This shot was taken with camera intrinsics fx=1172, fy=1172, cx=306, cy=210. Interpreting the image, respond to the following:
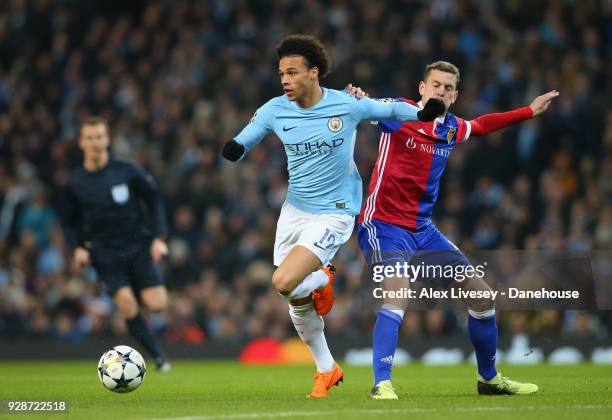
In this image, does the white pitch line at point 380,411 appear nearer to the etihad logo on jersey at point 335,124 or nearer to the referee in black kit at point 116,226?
the etihad logo on jersey at point 335,124

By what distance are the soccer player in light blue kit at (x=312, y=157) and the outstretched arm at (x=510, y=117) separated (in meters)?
0.66

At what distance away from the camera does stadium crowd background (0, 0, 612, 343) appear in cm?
1620

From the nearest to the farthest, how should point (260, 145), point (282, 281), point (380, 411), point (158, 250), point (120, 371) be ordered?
point (380, 411) → point (282, 281) → point (120, 371) → point (158, 250) → point (260, 145)

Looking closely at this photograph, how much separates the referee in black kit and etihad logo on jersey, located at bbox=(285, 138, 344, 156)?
395 centimetres

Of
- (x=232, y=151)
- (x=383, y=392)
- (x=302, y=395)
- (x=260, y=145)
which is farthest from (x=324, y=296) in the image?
(x=260, y=145)

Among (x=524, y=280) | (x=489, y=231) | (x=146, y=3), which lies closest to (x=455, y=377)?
(x=524, y=280)

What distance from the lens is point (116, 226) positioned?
478 inches

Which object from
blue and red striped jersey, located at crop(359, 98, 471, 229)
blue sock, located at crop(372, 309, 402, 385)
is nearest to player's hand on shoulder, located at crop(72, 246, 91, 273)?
blue and red striped jersey, located at crop(359, 98, 471, 229)

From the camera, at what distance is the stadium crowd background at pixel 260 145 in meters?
16.2

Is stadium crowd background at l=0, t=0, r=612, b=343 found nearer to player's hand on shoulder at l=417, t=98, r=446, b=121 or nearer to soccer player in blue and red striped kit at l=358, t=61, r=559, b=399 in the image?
soccer player in blue and red striped kit at l=358, t=61, r=559, b=399

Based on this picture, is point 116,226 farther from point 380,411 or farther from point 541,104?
point 380,411

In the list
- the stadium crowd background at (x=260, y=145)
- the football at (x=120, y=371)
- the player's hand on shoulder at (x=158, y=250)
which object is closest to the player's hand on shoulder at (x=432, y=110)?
the football at (x=120, y=371)

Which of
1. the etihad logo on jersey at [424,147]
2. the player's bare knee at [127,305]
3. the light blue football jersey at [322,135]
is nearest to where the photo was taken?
the light blue football jersey at [322,135]

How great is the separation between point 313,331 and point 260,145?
9.95m
